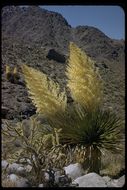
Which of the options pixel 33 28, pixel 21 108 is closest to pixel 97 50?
pixel 33 28

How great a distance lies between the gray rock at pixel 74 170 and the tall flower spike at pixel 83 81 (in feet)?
2.67

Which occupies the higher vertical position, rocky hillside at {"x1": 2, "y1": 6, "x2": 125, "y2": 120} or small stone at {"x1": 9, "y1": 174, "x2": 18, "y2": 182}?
rocky hillside at {"x1": 2, "y1": 6, "x2": 125, "y2": 120}

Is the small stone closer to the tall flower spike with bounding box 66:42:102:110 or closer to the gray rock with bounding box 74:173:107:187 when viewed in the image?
the gray rock with bounding box 74:173:107:187

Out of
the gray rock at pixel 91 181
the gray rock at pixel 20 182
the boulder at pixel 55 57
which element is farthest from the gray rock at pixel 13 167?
the boulder at pixel 55 57

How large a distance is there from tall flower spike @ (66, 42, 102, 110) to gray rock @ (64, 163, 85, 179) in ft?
2.67

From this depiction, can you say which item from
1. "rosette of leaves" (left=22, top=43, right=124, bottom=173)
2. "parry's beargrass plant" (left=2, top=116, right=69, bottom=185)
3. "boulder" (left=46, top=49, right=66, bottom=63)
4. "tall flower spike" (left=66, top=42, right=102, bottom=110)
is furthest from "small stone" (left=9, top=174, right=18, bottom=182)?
"boulder" (left=46, top=49, right=66, bottom=63)

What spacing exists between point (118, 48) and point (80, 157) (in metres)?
112

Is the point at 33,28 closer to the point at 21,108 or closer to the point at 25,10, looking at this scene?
the point at 25,10

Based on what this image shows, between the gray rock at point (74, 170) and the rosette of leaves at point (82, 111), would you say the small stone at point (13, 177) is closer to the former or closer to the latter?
the gray rock at point (74, 170)

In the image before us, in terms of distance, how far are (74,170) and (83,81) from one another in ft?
3.71

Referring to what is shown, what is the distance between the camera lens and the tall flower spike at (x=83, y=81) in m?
6.57

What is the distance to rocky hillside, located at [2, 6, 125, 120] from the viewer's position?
76.8ft

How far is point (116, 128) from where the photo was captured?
672 centimetres

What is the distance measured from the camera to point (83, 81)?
6547 mm
